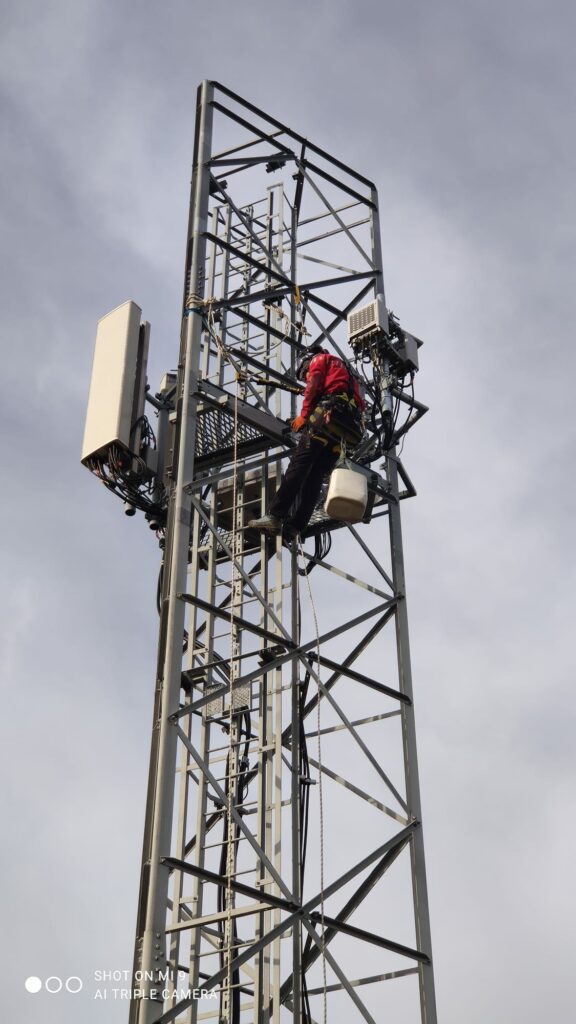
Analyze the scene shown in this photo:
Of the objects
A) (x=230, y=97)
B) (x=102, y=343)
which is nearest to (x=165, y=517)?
(x=102, y=343)

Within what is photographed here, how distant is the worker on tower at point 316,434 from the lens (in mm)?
14156

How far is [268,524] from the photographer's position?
14625 millimetres

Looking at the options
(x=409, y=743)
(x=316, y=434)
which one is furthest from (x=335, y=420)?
(x=409, y=743)

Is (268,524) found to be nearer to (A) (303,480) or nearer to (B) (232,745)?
(A) (303,480)

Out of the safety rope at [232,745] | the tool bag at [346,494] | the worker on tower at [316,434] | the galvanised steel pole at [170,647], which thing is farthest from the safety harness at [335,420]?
the galvanised steel pole at [170,647]

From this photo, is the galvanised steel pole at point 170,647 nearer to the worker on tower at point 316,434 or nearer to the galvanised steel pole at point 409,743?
the worker on tower at point 316,434

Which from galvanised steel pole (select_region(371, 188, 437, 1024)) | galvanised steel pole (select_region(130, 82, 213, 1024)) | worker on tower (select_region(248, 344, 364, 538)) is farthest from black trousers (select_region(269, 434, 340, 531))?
galvanised steel pole (select_region(371, 188, 437, 1024))

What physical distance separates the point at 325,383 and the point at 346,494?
1.51 metres

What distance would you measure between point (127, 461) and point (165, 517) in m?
1.24

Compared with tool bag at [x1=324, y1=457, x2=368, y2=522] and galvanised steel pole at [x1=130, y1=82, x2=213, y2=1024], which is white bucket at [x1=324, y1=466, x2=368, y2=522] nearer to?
tool bag at [x1=324, y1=457, x2=368, y2=522]

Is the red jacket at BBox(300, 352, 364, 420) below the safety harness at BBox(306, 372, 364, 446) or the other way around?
the other way around

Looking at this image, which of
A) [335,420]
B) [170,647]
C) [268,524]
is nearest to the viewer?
[170,647]

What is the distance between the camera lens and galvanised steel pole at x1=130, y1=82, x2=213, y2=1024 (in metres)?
11.3

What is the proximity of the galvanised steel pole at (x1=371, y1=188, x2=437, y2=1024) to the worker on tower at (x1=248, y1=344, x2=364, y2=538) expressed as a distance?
54.6 inches
